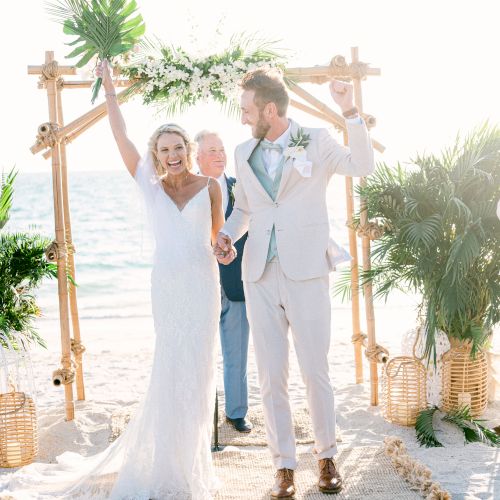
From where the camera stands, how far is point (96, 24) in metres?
4.49

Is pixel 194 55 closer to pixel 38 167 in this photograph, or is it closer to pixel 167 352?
pixel 167 352

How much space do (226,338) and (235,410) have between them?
1.67 ft

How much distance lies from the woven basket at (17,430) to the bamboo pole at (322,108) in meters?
2.68

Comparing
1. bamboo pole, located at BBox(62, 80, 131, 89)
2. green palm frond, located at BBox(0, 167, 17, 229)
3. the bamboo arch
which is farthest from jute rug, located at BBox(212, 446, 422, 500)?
bamboo pole, located at BBox(62, 80, 131, 89)

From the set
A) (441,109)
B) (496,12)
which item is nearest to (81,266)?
(496,12)

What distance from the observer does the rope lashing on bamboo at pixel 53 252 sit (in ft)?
16.7

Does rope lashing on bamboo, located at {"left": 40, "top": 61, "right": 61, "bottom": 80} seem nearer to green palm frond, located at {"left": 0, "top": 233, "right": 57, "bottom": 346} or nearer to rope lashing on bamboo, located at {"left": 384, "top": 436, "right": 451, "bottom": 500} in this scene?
green palm frond, located at {"left": 0, "top": 233, "right": 57, "bottom": 346}

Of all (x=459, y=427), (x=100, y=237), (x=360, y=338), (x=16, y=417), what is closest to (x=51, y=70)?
(x=16, y=417)

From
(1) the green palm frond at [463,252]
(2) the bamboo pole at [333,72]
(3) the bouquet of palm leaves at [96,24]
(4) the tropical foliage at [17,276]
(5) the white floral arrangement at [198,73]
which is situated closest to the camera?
(3) the bouquet of palm leaves at [96,24]

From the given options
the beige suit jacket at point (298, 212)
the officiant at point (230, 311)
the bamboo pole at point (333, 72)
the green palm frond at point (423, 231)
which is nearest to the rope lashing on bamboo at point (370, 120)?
the bamboo pole at point (333, 72)

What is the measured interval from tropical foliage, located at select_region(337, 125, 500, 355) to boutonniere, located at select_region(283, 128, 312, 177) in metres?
1.29

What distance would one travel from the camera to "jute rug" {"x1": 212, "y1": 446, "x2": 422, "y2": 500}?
4004mm

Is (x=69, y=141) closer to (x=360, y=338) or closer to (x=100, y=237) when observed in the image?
(x=360, y=338)

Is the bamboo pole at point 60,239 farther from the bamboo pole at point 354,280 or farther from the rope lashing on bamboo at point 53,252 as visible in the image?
the bamboo pole at point 354,280
